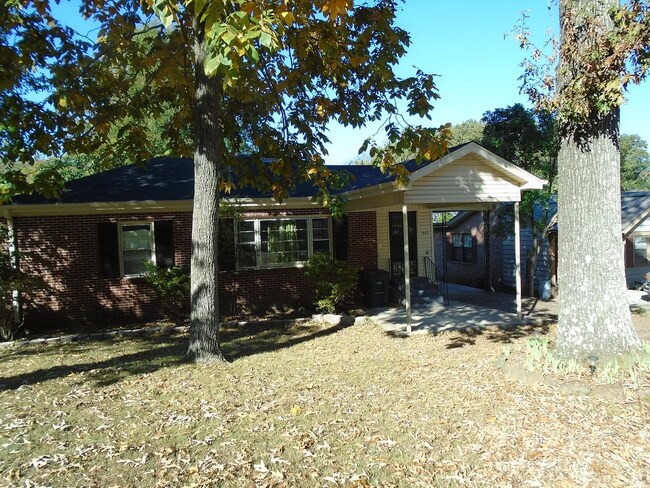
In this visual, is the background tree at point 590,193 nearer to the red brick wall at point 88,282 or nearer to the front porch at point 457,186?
the front porch at point 457,186

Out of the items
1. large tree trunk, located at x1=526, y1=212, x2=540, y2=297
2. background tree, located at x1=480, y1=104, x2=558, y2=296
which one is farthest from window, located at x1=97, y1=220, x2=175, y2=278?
large tree trunk, located at x1=526, y1=212, x2=540, y2=297

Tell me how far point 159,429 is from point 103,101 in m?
6.60

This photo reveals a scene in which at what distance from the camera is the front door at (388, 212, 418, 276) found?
548 inches

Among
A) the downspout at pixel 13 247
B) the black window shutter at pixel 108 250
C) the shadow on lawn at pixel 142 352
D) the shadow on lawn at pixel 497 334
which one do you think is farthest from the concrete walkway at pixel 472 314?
the downspout at pixel 13 247

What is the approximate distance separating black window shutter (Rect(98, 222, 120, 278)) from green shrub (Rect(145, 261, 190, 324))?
0.85m

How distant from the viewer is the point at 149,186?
1239cm

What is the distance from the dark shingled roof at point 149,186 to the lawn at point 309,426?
4.71 meters

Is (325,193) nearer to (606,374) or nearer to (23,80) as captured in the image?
(606,374)

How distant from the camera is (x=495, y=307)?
12.4 metres

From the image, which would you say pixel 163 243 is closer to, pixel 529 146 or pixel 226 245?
pixel 226 245

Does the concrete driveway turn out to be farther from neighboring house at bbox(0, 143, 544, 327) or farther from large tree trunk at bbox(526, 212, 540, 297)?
neighboring house at bbox(0, 143, 544, 327)

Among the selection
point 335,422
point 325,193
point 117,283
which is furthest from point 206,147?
point 117,283

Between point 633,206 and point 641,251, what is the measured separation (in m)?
2.26

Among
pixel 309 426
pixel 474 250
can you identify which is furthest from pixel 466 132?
pixel 309 426
